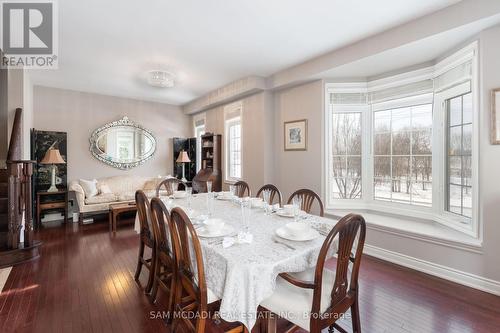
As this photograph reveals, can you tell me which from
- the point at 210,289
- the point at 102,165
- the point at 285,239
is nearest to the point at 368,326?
the point at 285,239

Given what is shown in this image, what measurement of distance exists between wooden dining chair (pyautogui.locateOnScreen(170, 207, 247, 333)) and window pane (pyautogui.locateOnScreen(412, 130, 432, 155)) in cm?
309

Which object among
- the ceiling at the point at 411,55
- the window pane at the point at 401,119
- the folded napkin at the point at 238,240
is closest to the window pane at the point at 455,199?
the window pane at the point at 401,119

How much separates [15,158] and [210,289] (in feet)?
11.2

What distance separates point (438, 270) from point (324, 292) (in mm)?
2017

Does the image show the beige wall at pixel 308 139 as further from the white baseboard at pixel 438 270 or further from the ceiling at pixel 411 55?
the white baseboard at pixel 438 270

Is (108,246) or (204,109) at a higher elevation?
(204,109)

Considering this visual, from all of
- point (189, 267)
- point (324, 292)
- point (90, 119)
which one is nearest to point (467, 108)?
point (324, 292)

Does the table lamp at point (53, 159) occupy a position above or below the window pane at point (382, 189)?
above

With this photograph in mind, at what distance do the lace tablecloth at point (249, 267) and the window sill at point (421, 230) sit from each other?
6.04ft

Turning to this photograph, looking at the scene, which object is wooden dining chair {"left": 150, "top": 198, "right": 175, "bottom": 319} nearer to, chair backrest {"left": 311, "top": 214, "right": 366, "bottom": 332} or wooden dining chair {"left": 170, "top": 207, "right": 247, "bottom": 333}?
wooden dining chair {"left": 170, "top": 207, "right": 247, "bottom": 333}

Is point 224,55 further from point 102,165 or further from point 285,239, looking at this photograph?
point 102,165

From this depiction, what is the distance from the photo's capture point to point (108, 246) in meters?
3.63

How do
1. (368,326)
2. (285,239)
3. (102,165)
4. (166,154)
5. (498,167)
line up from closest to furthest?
1. (285,239)
2. (368,326)
3. (498,167)
4. (102,165)
5. (166,154)

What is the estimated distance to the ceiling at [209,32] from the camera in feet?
7.81
